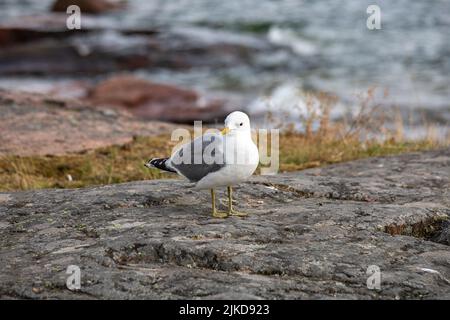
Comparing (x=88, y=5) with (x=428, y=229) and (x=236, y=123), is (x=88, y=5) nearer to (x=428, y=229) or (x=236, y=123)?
(x=236, y=123)

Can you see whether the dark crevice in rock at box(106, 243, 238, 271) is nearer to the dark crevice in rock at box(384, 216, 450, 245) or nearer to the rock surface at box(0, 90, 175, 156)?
the dark crevice in rock at box(384, 216, 450, 245)

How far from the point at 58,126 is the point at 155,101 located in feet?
26.3

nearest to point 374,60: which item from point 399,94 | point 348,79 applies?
point 348,79

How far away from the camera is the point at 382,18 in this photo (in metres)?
29.1

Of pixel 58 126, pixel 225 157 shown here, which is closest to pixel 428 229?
pixel 225 157

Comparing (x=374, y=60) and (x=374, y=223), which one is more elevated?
(x=374, y=60)

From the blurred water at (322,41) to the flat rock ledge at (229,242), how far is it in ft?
39.0

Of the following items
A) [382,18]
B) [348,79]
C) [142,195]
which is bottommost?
[142,195]

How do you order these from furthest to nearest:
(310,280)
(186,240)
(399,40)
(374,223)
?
→ (399,40)
(374,223)
(186,240)
(310,280)

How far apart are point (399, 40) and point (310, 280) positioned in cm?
2276

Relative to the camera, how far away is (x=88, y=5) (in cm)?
3272
